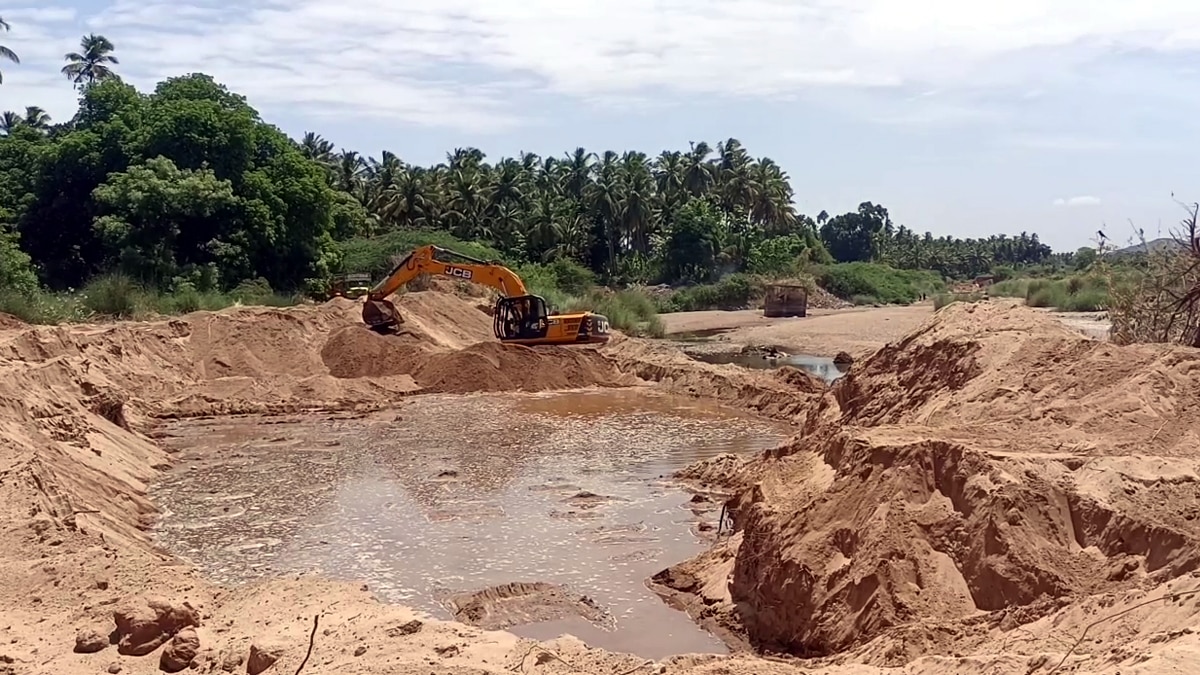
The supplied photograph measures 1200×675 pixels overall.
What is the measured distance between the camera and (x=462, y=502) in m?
14.7

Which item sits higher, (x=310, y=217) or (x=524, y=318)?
(x=310, y=217)

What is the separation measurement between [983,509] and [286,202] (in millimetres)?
31583

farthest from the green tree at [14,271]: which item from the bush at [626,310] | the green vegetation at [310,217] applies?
the bush at [626,310]

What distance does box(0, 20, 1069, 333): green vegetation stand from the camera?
107ft

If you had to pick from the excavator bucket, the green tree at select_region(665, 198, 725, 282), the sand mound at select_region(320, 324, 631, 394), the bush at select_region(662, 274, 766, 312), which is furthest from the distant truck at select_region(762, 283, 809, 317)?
the excavator bucket

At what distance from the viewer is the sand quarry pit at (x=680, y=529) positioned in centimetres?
712

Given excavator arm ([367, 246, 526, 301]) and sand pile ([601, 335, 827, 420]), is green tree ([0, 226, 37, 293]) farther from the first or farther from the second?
sand pile ([601, 335, 827, 420])

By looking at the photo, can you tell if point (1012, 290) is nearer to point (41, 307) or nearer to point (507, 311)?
point (507, 311)

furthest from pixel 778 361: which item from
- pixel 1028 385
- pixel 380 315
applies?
pixel 1028 385

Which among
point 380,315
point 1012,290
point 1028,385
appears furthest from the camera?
point 1012,290

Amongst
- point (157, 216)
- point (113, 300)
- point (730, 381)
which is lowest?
point (730, 381)

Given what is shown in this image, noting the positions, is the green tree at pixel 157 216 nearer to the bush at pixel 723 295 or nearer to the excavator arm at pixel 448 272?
the excavator arm at pixel 448 272

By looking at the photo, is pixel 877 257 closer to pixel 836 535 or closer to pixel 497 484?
pixel 497 484

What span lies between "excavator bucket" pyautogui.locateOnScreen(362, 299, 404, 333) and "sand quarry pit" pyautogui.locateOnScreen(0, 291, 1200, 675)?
27.5ft
